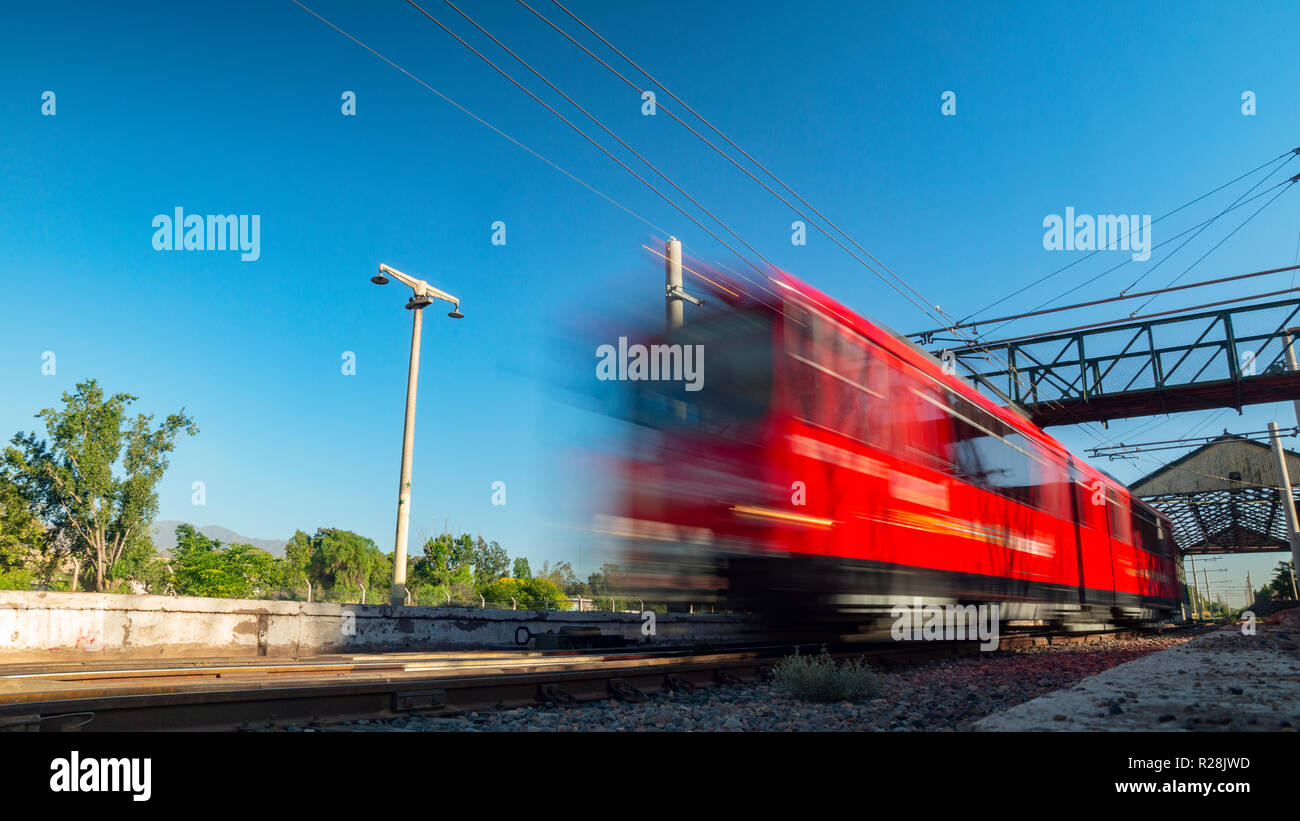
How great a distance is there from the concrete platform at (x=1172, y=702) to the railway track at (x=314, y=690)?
3.04 meters

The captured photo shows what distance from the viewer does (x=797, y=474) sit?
6.94 metres

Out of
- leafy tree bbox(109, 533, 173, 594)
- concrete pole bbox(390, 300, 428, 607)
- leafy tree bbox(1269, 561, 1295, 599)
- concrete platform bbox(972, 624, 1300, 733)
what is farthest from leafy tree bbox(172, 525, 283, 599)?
leafy tree bbox(1269, 561, 1295, 599)

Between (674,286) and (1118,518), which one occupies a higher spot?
(674,286)

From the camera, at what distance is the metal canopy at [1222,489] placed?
33250 millimetres

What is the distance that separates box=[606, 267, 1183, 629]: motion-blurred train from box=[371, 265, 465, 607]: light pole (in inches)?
322

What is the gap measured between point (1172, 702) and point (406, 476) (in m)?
13.2

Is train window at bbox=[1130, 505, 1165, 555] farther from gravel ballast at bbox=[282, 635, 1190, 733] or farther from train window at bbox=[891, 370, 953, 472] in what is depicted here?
gravel ballast at bbox=[282, 635, 1190, 733]

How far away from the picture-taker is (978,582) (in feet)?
30.8

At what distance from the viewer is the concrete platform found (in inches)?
148

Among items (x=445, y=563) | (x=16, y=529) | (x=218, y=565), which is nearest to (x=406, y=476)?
(x=16, y=529)

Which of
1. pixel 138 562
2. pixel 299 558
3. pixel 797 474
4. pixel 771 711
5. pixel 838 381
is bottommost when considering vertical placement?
pixel 299 558

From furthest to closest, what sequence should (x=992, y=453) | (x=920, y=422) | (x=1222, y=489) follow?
1. (x=1222, y=489)
2. (x=992, y=453)
3. (x=920, y=422)

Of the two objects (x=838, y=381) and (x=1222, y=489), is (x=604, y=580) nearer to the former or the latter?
(x=838, y=381)

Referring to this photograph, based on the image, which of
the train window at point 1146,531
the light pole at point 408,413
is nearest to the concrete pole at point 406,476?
the light pole at point 408,413
